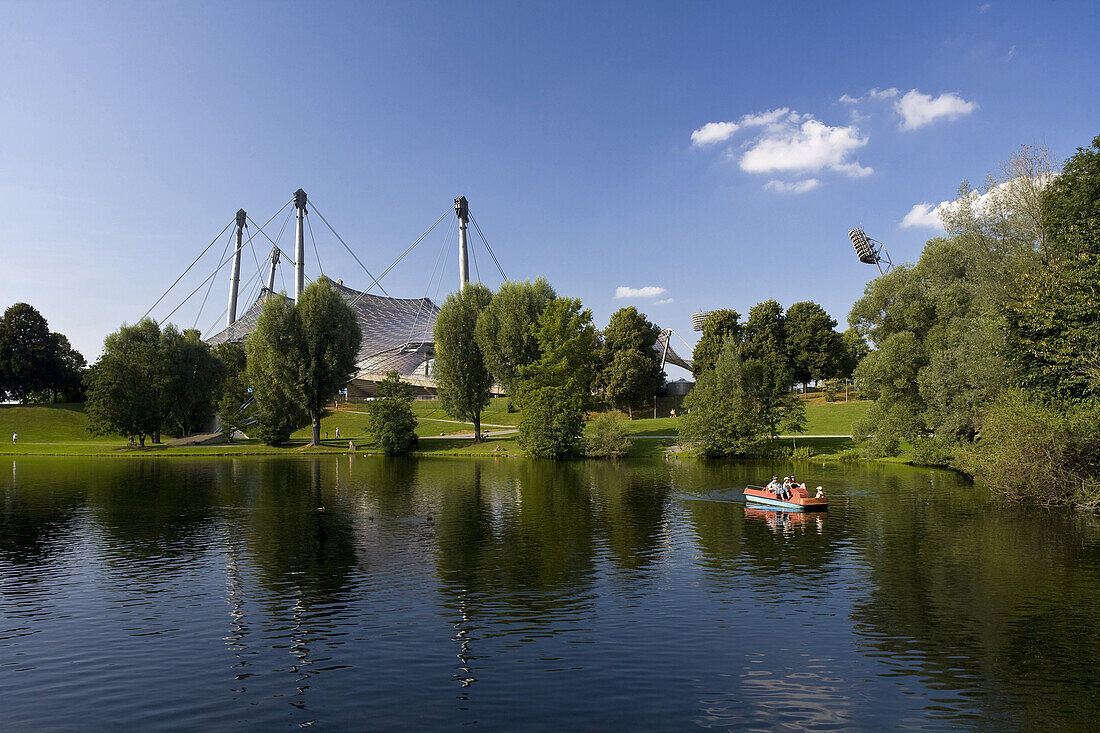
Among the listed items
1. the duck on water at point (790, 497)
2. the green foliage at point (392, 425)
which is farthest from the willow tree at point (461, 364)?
the duck on water at point (790, 497)

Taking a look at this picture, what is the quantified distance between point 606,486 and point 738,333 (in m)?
63.5

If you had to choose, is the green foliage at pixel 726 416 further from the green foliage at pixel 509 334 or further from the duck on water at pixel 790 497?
the duck on water at pixel 790 497

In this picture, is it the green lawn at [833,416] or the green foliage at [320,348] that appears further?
the green foliage at [320,348]

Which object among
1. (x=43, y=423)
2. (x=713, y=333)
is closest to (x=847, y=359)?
(x=713, y=333)

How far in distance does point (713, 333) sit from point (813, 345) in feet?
45.8

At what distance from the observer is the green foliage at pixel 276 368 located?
7512 centimetres

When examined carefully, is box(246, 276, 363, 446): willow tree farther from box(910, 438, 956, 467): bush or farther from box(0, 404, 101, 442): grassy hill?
box(910, 438, 956, 467): bush

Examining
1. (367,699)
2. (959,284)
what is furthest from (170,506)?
(959,284)

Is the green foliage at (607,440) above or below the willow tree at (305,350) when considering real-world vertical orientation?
below

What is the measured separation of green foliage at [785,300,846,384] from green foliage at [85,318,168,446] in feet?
263

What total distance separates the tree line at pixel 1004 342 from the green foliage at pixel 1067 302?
0.06 metres

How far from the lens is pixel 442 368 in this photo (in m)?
79.7

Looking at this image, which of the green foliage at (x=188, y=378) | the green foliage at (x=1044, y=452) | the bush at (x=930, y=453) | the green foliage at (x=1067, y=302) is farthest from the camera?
the green foliage at (x=188, y=378)

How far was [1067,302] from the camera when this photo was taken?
3291cm
